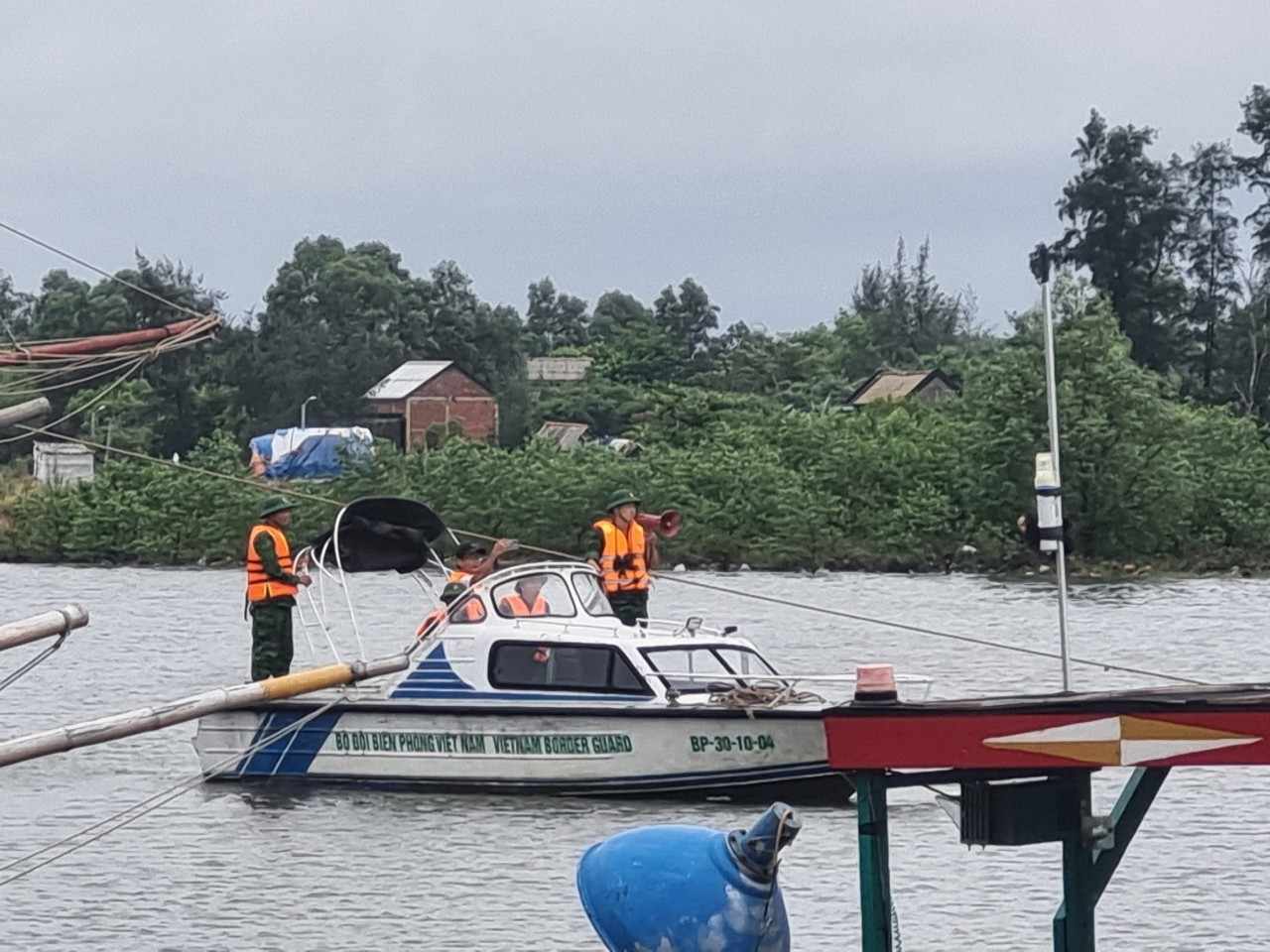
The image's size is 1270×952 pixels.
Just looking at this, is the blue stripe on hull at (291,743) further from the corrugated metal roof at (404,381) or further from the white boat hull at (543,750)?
the corrugated metal roof at (404,381)

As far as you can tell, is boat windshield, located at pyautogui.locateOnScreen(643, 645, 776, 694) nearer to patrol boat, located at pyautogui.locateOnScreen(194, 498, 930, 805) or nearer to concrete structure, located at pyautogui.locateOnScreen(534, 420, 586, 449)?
patrol boat, located at pyautogui.locateOnScreen(194, 498, 930, 805)

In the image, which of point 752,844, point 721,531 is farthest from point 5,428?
point 721,531

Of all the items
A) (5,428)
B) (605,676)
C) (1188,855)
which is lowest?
(1188,855)

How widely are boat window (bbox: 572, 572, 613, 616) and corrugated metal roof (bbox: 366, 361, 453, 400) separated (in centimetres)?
7478

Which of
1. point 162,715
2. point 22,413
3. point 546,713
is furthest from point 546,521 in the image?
point 162,715

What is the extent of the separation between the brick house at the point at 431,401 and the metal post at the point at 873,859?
269ft

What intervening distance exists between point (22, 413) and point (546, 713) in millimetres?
5696

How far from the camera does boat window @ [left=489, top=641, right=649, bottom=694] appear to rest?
20.3 m

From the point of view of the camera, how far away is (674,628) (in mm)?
21094

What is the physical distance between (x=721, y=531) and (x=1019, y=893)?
43143 millimetres

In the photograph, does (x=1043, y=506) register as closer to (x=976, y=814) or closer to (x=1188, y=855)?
(x=1188, y=855)

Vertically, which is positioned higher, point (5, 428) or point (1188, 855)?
point (5, 428)

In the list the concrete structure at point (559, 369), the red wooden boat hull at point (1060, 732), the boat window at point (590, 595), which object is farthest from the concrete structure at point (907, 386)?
the red wooden boat hull at point (1060, 732)

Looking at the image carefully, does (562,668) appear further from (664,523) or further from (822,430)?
(822,430)
